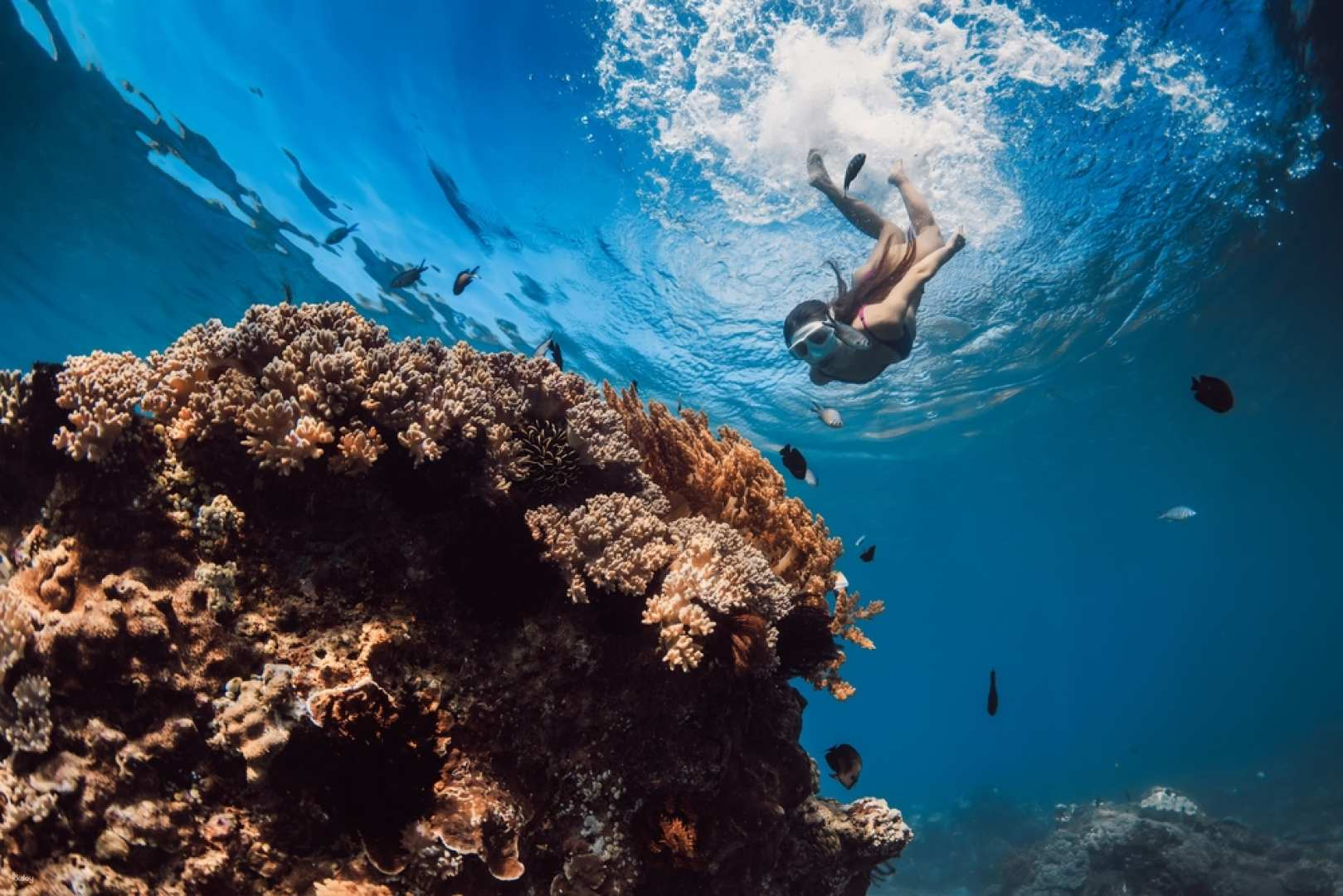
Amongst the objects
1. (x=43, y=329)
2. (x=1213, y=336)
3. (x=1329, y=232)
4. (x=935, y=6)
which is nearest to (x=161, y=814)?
(x=935, y=6)

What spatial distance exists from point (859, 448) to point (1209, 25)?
943 inches

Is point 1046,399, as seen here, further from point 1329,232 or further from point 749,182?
point 749,182

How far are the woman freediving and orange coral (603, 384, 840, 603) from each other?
247 centimetres

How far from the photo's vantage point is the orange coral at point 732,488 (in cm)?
426

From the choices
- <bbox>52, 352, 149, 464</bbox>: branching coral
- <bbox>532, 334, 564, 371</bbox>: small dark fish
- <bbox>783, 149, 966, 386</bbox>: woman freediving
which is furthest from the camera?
<bbox>783, 149, 966, 386</bbox>: woman freediving

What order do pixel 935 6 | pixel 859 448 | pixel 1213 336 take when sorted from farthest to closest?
1. pixel 859 448
2. pixel 1213 336
3. pixel 935 6

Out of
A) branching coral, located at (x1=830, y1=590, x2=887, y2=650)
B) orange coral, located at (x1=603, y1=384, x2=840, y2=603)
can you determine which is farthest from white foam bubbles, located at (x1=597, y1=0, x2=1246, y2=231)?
branching coral, located at (x1=830, y1=590, x2=887, y2=650)

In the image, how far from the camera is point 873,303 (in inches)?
312

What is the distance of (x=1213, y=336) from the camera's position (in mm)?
23391

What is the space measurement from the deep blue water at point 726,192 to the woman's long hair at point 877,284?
5.68 meters

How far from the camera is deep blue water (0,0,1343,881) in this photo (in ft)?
38.3

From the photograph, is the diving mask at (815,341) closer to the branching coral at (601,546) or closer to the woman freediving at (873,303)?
the woman freediving at (873,303)

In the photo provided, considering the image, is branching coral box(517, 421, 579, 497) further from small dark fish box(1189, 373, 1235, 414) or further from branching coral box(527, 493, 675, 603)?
small dark fish box(1189, 373, 1235, 414)

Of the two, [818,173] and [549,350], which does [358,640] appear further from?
[818,173]
